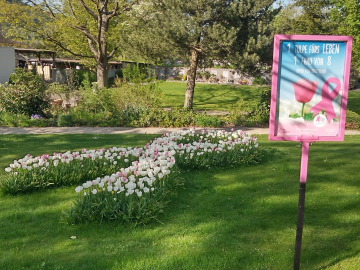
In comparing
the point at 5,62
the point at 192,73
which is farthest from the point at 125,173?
the point at 5,62

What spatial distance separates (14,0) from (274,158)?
1747cm

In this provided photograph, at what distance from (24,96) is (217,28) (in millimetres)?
7344

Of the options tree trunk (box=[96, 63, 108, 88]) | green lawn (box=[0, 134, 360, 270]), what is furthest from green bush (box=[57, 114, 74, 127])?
green lawn (box=[0, 134, 360, 270])

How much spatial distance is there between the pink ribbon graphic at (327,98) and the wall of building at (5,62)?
22489mm

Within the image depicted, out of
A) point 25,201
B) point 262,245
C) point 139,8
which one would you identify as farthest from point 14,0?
point 262,245

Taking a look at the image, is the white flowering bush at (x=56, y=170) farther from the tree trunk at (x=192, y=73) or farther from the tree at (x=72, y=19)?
the tree at (x=72, y=19)

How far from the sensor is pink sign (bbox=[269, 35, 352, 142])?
3.10 meters

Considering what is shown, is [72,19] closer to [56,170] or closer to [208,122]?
[208,122]

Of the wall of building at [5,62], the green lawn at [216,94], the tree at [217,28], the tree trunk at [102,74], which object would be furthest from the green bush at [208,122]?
the wall of building at [5,62]

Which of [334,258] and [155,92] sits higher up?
[155,92]

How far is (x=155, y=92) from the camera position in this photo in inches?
537

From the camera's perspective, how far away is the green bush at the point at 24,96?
1332 centimetres

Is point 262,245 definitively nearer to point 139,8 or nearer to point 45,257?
point 45,257

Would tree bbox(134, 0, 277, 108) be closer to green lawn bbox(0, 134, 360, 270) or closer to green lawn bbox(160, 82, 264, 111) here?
green lawn bbox(0, 134, 360, 270)
